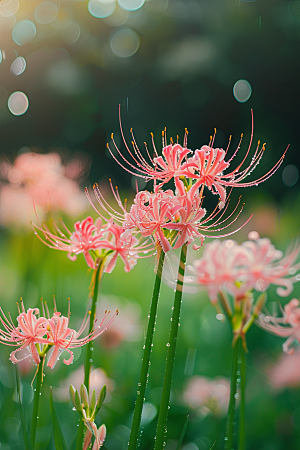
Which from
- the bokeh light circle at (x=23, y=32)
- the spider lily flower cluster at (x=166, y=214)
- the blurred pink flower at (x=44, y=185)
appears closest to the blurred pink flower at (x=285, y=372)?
the spider lily flower cluster at (x=166, y=214)

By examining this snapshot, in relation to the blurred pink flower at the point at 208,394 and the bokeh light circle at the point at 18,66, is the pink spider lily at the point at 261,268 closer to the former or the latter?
the blurred pink flower at the point at 208,394

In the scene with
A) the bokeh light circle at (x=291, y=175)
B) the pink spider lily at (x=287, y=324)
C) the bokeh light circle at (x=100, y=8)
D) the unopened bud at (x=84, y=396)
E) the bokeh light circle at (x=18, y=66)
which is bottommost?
the unopened bud at (x=84, y=396)

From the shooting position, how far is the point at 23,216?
66 cm

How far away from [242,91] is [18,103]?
16.8 inches

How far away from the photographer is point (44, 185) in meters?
0.65

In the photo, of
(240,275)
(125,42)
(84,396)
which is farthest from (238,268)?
A: (125,42)

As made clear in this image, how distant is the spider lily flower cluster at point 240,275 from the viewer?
1.22ft

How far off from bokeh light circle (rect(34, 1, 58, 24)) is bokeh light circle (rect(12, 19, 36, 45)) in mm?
20

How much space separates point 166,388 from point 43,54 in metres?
0.65

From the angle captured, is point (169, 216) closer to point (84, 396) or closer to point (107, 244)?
point (107, 244)

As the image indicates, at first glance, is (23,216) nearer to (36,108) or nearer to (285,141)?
(36,108)

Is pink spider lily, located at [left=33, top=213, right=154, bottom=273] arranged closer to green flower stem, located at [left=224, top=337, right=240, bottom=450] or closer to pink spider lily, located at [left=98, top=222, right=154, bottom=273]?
pink spider lily, located at [left=98, top=222, right=154, bottom=273]

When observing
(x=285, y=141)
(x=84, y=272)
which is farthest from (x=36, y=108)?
(x=285, y=141)

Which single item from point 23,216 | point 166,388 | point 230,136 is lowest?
point 166,388
